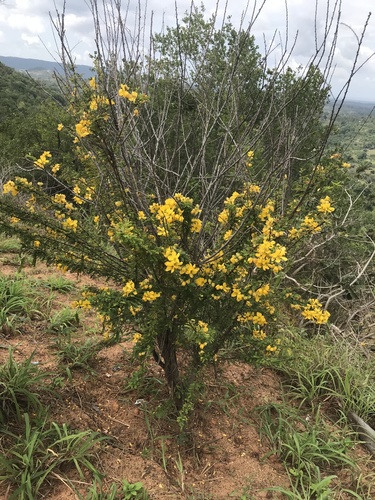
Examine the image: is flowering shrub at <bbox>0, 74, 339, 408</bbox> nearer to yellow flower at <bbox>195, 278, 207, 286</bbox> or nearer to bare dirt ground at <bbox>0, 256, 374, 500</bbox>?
yellow flower at <bbox>195, 278, 207, 286</bbox>

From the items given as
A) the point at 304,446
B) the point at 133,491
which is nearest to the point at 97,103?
the point at 133,491

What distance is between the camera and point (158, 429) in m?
2.33

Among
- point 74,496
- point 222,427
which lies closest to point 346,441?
point 222,427

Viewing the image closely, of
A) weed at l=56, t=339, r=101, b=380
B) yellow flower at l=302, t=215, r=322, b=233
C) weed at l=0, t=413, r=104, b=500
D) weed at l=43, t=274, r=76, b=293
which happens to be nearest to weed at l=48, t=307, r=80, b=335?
weed at l=56, t=339, r=101, b=380

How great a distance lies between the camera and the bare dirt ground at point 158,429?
2055 millimetres

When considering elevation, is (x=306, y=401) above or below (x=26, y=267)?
below

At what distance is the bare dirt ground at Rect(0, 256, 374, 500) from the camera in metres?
2.05

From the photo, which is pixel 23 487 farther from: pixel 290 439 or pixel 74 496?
pixel 290 439

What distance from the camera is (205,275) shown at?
197 centimetres

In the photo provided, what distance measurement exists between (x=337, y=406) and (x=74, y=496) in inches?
82.1

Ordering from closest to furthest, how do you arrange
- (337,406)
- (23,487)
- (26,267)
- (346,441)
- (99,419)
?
(23,487) → (99,419) → (346,441) → (337,406) → (26,267)

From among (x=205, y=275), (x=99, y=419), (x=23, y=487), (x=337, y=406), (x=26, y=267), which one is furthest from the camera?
(x=26, y=267)

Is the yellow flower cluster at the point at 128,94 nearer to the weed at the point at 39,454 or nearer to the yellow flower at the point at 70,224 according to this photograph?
the yellow flower at the point at 70,224

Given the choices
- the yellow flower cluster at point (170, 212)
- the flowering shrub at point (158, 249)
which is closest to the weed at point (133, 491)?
the flowering shrub at point (158, 249)
